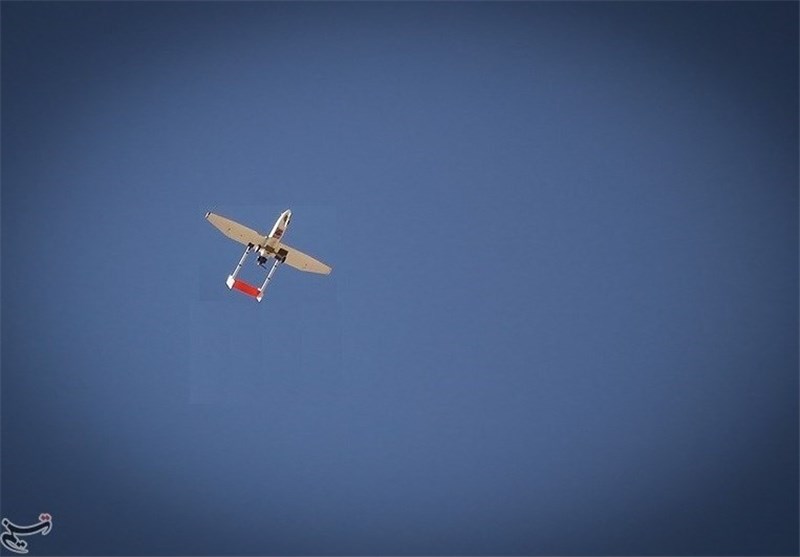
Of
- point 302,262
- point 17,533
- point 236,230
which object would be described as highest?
point 302,262

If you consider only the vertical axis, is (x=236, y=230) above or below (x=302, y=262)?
below

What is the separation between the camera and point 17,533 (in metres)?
31.5

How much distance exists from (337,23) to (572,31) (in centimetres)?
1211

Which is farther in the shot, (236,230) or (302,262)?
(302,262)

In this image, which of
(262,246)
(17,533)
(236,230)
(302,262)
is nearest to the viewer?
(236,230)

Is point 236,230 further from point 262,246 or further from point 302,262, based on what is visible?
point 302,262

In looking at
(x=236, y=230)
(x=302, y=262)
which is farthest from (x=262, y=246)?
(x=302, y=262)

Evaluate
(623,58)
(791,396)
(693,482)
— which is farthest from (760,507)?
(623,58)

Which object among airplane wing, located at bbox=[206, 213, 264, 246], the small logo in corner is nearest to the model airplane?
airplane wing, located at bbox=[206, 213, 264, 246]

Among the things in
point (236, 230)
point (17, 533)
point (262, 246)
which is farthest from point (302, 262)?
point (17, 533)

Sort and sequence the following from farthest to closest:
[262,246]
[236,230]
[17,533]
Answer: [17,533] < [262,246] < [236,230]

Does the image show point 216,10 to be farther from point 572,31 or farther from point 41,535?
point 41,535

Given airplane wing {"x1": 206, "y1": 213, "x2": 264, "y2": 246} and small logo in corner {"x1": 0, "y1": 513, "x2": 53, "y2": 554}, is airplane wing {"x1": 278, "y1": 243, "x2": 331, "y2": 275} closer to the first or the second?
airplane wing {"x1": 206, "y1": 213, "x2": 264, "y2": 246}

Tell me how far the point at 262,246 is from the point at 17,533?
12398 millimetres
